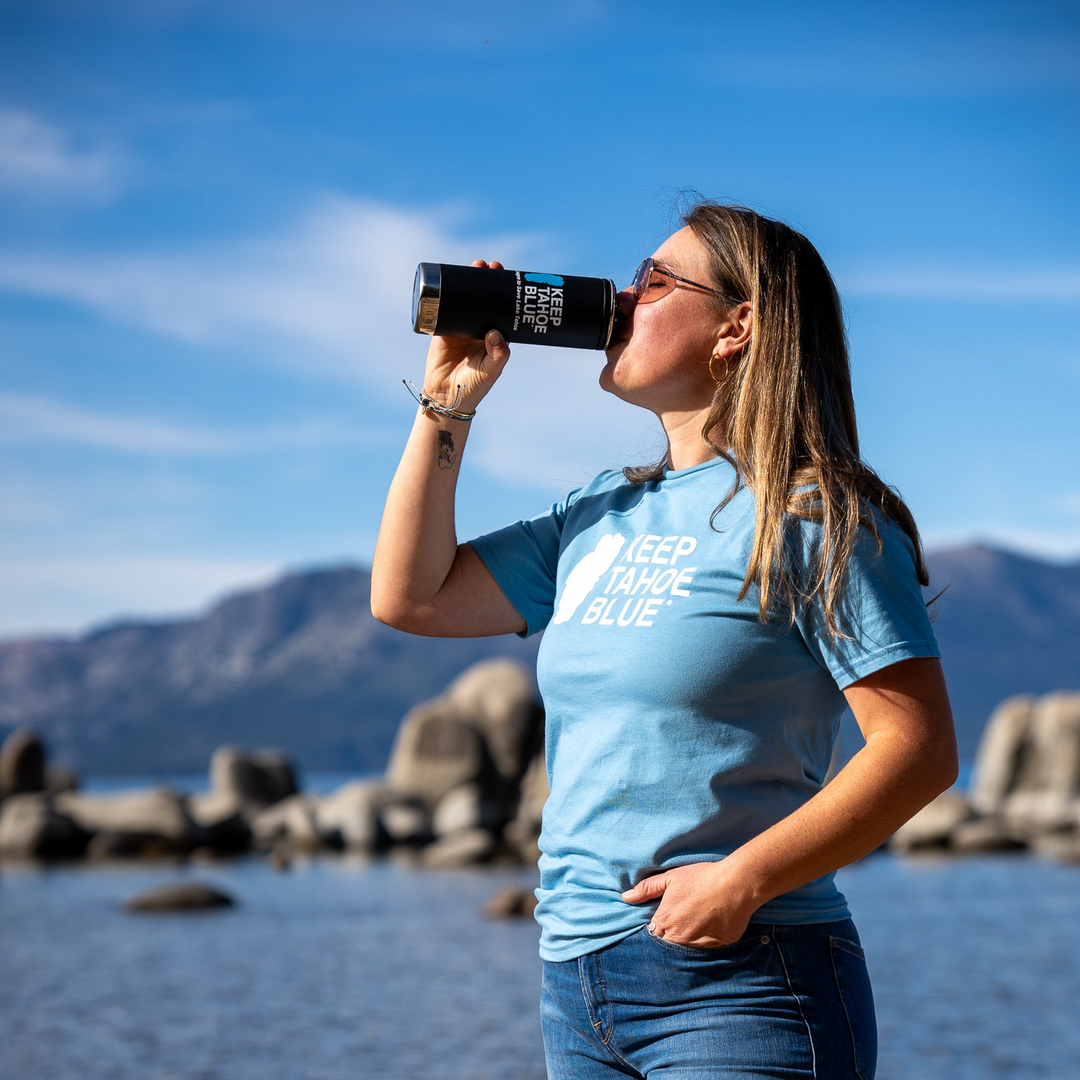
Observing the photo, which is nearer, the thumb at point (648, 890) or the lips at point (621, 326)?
the thumb at point (648, 890)

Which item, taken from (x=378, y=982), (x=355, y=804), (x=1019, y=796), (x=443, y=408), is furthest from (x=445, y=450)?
(x=1019, y=796)

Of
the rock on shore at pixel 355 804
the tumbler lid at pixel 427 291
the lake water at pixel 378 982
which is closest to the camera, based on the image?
the tumbler lid at pixel 427 291

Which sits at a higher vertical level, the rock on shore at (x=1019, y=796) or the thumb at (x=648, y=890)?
the thumb at (x=648, y=890)

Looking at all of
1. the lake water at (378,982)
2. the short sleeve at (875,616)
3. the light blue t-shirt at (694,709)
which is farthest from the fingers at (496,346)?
the lake water at (378,982)

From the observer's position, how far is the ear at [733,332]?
2.19 m

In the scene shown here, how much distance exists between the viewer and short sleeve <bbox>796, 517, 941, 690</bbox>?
187cm

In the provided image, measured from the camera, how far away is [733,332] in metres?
2.21

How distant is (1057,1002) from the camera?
1183 cm

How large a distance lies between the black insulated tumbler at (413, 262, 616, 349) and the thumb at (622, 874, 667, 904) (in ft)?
3.09

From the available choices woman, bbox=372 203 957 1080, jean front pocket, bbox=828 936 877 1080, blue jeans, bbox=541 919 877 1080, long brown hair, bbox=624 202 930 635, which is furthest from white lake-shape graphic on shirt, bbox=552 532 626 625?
jean front pocket, bbox=828 936 877 1080

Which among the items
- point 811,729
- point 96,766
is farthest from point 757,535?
point 96,766

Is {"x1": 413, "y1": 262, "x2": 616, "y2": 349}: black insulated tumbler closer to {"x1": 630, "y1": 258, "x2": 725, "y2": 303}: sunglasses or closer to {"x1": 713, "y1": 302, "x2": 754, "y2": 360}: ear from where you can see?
{"x1": 630, "y1": 258, "x2": 725, "y2": 303}: sunglasses

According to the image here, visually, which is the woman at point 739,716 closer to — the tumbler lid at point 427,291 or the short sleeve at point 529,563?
the short sleeve at point 529,563

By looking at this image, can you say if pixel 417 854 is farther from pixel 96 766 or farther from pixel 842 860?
pixel 96 766
